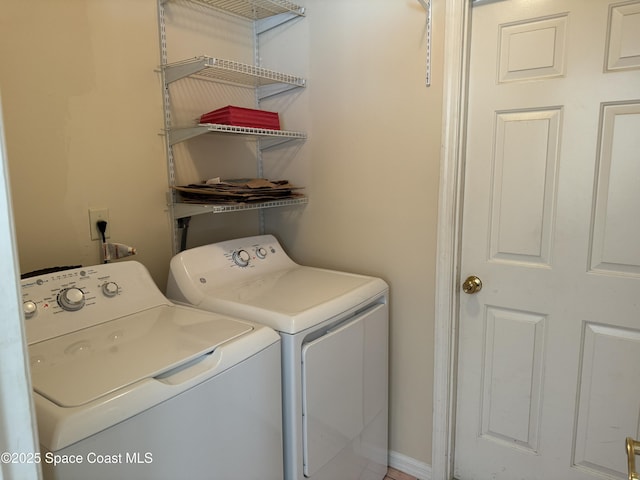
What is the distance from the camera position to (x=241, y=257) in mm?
1902

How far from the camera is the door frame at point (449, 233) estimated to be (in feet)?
5.41

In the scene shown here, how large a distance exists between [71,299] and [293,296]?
710 millimetres

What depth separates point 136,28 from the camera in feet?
5.55

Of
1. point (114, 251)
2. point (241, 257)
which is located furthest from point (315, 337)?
point (114, 251)

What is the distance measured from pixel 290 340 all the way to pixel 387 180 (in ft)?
2.85

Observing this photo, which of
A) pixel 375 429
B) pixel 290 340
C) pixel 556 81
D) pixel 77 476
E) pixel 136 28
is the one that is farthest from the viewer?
pixel 375 429

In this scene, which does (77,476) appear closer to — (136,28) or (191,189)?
(191,189)

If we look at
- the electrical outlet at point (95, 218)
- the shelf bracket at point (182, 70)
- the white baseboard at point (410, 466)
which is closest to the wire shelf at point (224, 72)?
the shelf bracket at point (182, 70)

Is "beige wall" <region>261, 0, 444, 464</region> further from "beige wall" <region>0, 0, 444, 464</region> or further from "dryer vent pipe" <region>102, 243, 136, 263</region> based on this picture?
"dryer vent pipe" <region>102, 243, 136, 263</region>

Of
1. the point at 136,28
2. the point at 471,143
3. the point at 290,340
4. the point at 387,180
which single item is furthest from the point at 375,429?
the point at 136,28

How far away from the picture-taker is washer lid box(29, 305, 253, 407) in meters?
0.97

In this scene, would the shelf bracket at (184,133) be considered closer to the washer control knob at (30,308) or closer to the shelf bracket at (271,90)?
the shelf bracket at (271,90)

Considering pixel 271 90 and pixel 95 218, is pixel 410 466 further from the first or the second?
pixel 271 90

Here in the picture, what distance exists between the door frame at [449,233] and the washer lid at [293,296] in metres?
0.28
